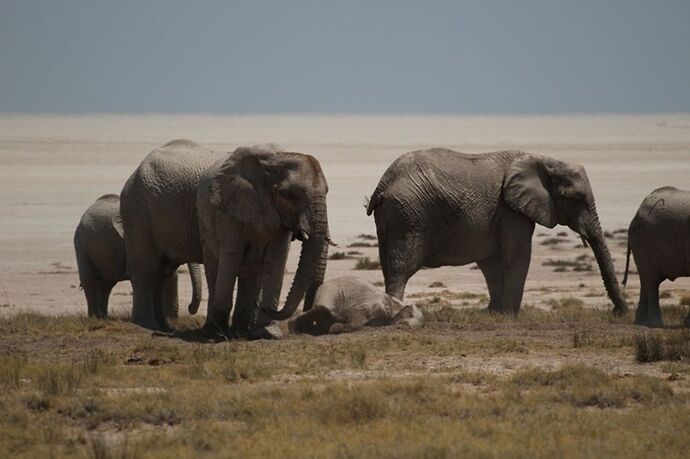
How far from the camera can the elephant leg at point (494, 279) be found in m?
21.3

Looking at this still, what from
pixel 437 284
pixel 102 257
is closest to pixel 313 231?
pixel 102 257

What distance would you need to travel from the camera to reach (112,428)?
12469mm

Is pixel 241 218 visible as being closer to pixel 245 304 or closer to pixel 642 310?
pixel 245 304

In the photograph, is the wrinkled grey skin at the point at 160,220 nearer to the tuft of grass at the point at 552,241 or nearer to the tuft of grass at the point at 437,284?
the tuft of grass at the point at 437,284

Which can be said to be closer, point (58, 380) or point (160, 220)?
point (58, 380)

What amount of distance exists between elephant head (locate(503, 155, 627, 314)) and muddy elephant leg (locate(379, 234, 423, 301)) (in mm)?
1572

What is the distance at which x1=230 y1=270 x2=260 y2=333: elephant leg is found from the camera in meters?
18.1

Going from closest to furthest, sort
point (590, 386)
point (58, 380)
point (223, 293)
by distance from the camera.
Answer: point (58, 380) → point (590, 386) → point (223, 293)

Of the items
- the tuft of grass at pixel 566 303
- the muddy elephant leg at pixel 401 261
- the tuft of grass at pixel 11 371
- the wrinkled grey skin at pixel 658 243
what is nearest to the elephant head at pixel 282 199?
the muddy elephant leg at pixel 401 261

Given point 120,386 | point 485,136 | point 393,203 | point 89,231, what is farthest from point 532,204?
point 485,136

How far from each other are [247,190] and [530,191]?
17.0 feet

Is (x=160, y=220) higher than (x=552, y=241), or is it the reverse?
(x=160, y=220)

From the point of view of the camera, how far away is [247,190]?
57.3 ft

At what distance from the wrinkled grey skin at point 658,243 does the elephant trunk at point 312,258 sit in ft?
16.7
